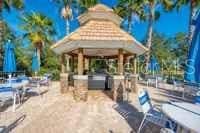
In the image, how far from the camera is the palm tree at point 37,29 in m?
28.9

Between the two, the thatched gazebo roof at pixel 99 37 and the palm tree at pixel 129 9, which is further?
the palm tree at pixel 129 9

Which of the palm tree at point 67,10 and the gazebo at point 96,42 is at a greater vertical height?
the palm tree at point 67,10

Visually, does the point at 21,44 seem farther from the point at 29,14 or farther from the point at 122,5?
the point at 122,5

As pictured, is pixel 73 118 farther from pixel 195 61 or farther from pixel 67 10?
pixel 67 10

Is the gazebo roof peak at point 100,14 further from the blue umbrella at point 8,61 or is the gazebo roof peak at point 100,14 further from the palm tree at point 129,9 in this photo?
the palm tree at point 129,9

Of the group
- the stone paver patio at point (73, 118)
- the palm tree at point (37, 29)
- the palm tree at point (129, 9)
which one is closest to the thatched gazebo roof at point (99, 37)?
the stone paver patio at point (73, 118)

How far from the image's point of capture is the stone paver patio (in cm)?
698

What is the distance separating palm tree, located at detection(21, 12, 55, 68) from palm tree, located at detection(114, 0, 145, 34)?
29.8 feet

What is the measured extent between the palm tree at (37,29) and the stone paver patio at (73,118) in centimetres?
1898

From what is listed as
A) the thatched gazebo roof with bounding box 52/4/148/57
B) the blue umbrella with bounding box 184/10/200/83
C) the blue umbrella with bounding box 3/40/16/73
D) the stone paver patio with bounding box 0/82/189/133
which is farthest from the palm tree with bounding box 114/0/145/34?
the blue umbrella with bounding box 184/10/200/83

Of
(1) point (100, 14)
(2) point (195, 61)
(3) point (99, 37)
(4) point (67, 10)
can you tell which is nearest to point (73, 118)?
(2) point (195, 61)

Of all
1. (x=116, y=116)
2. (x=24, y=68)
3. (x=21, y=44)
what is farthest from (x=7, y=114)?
(x=21, y=44)

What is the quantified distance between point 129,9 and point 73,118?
2561 cm

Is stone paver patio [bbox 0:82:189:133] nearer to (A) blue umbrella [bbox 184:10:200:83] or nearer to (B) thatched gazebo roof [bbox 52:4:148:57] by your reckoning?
(A) blue umbrella [bbox 184:10:200:83]
